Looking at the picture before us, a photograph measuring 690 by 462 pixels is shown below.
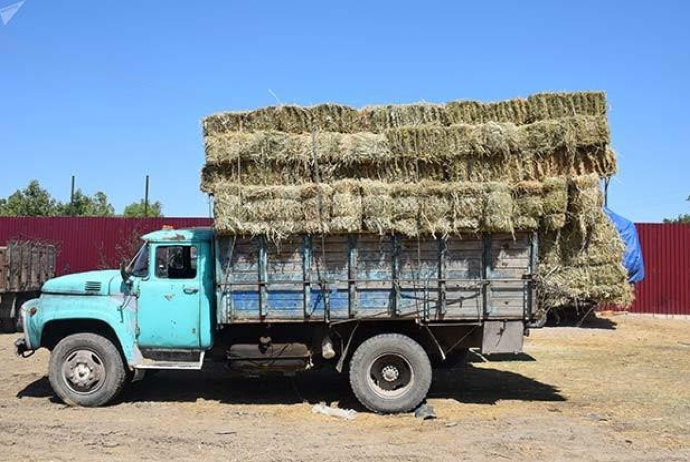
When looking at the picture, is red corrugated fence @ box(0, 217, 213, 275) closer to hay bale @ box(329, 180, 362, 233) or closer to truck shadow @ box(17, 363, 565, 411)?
truck shadow @ box(17, 363, 565, 411)

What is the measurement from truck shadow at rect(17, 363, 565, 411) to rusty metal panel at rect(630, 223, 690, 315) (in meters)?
11.6

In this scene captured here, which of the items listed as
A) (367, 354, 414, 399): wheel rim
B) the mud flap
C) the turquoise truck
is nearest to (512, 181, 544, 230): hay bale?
the turquoise truck

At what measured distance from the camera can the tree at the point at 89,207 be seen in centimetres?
4995

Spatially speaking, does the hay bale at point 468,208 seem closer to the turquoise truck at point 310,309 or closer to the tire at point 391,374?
the turquoise truck at point 310,309

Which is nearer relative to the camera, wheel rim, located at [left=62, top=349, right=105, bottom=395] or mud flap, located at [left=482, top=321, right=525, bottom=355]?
mud flap, located at [left=482, top=321, right=525, bottom=355]

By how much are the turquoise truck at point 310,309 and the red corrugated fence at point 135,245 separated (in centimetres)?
1236

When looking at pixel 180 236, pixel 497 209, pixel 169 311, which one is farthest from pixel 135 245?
pixel 497 209

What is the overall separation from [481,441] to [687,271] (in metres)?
16.2

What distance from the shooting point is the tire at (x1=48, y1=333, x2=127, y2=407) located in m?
8.16

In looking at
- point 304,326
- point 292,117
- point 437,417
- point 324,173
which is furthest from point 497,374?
point 292,117

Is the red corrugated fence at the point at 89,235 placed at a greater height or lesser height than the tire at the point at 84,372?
greater

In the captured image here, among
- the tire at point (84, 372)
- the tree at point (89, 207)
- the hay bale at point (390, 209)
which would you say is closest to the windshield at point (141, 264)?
the tire at point (84, 372)

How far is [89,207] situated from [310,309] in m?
49.8

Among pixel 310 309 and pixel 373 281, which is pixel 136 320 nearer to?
pixel 310 309
